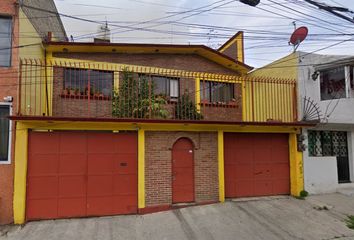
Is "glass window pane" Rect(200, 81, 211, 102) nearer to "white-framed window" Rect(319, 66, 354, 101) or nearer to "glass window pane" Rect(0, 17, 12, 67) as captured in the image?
"white-framed window" Rect(319, 66, 354, 101)

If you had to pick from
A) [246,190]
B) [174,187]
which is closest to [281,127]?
[246,190]

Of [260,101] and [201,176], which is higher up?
[260,101]

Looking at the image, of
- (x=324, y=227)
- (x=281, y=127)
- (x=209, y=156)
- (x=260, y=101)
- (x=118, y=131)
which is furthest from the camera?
(x=260, y=101)

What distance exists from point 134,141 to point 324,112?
7339 millimetres

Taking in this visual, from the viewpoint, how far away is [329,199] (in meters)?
10.7

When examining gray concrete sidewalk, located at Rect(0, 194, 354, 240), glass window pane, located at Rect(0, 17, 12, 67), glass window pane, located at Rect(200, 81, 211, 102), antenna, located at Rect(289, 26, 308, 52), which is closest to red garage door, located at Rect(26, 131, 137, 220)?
gray concrete sidewalk, located at Rect(0, 194, 354, 240)

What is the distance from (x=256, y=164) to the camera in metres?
11.0

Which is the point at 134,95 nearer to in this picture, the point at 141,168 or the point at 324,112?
the point at 141,168

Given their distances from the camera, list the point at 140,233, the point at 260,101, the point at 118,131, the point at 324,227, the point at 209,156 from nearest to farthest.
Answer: the point at 140,233 → the point at 324,227 → the point at 118,131 → the point at 209,156 → the point at 260,101

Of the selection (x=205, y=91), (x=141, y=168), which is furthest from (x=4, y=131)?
(x=205, y=91)

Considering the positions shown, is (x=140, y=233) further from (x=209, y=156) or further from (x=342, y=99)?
(x=342, y=99)

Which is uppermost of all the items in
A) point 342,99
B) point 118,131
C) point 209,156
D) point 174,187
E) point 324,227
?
point 342,99

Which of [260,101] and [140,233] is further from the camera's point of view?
[260,101]

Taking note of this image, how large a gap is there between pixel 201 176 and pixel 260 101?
5.53 meters
